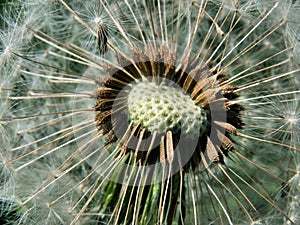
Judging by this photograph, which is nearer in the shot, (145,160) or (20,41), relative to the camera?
(145,160)

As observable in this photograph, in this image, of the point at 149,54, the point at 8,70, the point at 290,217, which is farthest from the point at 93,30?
the point at 290,217

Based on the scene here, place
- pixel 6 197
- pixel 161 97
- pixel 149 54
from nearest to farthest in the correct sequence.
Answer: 1. pixel 161 97
2. pixel 149 54
3. pixel 6 197

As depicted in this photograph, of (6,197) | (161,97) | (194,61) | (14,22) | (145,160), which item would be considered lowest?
(6,197)

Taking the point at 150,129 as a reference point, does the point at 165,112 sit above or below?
above

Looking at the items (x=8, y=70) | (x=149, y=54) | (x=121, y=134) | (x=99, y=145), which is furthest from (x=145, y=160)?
(x=8, y=70)

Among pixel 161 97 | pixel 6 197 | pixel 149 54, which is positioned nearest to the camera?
pixel 161 97

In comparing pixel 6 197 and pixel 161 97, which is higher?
pixel 161 97

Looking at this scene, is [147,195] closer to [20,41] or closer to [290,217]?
[290,217]
